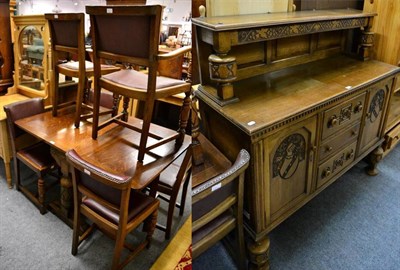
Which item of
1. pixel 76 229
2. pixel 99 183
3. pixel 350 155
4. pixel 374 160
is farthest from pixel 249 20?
pixel 374 160

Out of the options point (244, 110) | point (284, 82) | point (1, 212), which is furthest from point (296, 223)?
point (1, 212)

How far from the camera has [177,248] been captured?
720 mm

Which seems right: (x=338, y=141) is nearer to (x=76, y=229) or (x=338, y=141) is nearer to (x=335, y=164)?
(x=335, y=164)

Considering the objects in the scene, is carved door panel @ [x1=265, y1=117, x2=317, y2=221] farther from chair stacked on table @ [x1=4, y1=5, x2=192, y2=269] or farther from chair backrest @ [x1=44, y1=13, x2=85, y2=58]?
chair backrest @ [x1=44, y1=13, x2=85, y2=58]

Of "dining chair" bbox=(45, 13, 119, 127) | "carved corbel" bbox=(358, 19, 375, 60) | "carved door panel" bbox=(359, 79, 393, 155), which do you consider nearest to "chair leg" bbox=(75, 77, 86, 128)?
"dining chair" bbox=(45, 13, 119, 127)

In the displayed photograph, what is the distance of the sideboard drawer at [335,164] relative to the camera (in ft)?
4.24

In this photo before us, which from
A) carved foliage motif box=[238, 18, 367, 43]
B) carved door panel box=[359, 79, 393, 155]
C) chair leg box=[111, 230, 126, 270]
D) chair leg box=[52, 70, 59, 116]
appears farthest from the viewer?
carved door panel box=[359, 79, 393, 155]

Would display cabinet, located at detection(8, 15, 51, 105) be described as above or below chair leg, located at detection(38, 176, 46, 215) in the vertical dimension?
above

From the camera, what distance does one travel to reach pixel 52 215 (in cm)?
76

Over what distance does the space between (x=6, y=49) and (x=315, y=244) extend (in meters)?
1.36

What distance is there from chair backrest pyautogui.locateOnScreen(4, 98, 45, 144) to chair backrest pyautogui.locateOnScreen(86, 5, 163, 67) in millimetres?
257

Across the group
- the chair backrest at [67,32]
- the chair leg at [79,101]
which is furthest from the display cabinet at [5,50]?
the chair leg at [79,101]

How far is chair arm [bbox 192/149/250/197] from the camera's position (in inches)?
25.2

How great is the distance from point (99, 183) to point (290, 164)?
69cm
